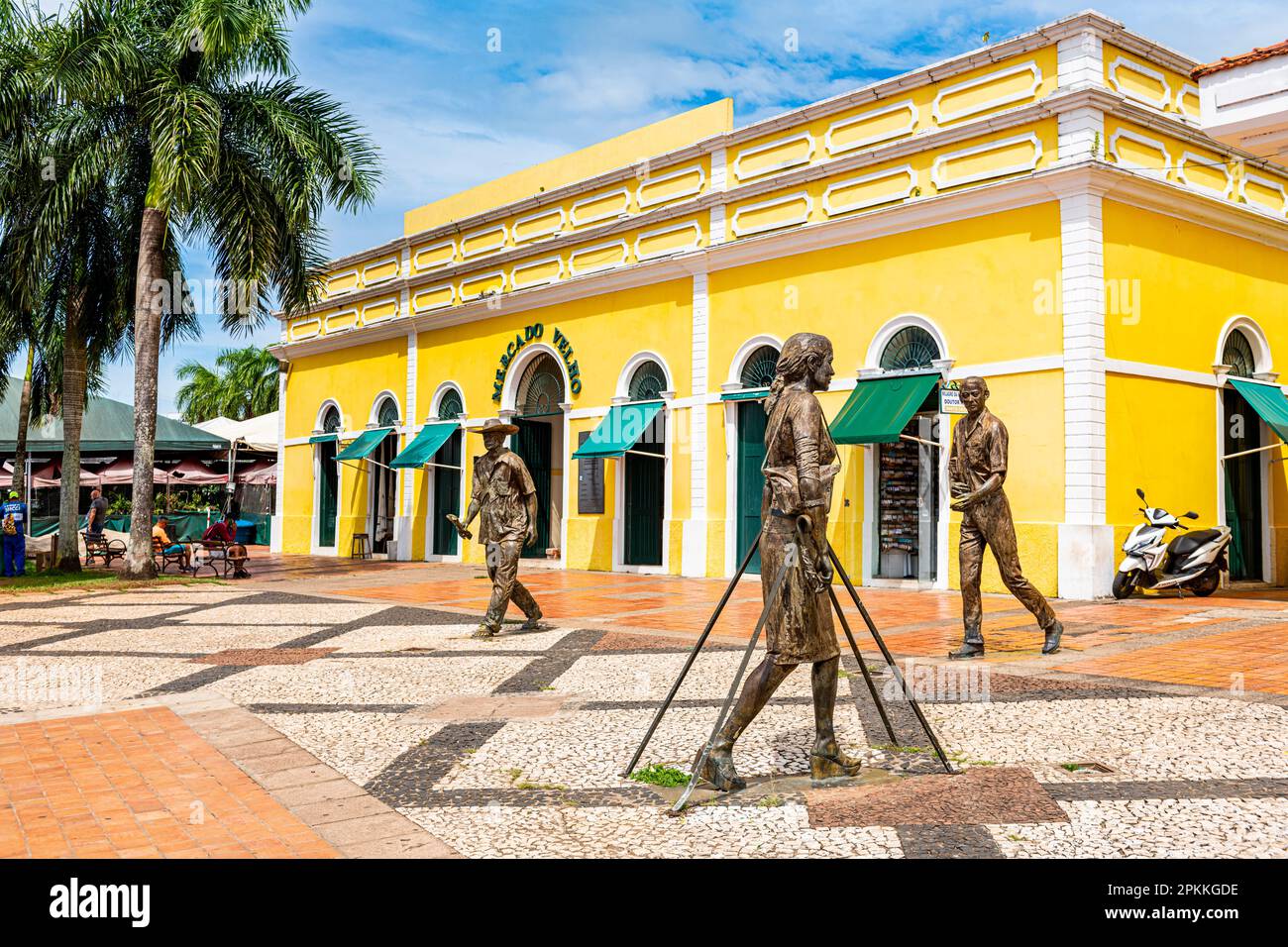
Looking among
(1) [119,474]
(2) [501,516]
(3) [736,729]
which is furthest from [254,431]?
(3) [736,729]

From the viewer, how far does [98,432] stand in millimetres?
30516

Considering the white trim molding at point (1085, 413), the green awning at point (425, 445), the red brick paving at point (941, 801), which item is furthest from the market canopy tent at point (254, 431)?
the red brick paving at point (941, 801)

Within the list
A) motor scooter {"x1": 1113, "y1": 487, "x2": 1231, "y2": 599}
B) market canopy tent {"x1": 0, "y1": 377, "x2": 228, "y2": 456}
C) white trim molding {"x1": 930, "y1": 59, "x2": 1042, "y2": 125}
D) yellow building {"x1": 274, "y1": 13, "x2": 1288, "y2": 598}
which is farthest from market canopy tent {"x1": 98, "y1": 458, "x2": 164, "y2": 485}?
motor scooter {"x1": 1113, "y1": 487, "x2": 1231, "y2": 599}

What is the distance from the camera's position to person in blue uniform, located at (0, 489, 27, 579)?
18141 millimetres

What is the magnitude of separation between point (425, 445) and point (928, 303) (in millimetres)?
11896

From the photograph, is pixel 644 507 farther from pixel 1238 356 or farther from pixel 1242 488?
pixel 1238 356

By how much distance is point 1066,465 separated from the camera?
1344 centimetres

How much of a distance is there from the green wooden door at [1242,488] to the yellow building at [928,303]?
0.15 feet

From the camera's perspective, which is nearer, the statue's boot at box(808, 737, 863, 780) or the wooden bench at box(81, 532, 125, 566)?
the statue's boot at box(808, 737, 863, 780)

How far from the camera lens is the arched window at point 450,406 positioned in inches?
925

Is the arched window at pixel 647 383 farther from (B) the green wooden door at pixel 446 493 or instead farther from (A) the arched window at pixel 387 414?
(A) the arched window at pixel 387 414

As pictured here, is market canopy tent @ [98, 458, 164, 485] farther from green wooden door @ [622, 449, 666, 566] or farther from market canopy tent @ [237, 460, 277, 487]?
green wooden door @ [622, 449, 666, 566]

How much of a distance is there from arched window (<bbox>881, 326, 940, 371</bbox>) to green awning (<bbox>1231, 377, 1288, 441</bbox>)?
4.20m
